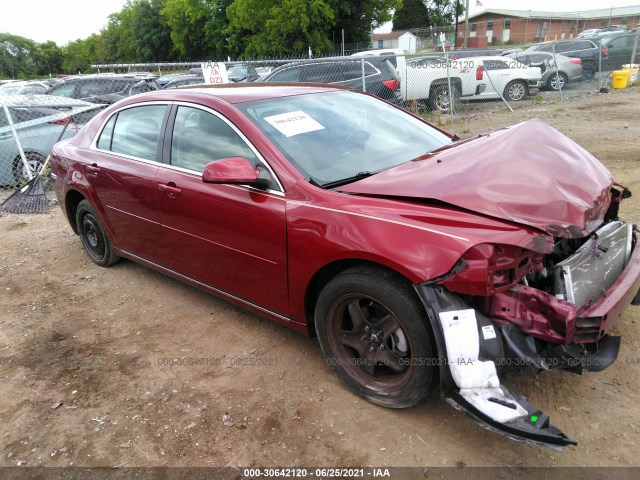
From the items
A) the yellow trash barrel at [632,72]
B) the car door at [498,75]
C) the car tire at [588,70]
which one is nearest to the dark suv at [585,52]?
the car tire at [588,70]

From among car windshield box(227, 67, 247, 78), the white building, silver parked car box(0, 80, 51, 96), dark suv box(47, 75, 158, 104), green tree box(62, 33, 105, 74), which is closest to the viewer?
dark suv box(47, 75, 158, 104)

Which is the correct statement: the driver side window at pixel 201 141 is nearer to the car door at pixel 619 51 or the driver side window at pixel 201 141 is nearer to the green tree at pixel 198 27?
the car door at pixel 619 51

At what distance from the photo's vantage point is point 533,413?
83.7 inches

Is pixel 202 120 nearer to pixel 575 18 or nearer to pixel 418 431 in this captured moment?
pixel 418 431

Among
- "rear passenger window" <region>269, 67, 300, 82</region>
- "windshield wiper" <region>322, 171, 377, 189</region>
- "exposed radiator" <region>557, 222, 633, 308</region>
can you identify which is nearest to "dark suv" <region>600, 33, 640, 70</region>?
"rear passenger window" <region>269, 67, 300, 82</region>

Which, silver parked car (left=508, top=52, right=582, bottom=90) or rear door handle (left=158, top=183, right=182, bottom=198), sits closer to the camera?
rear door handle (left=158, top=183, right=182, bottom=198)

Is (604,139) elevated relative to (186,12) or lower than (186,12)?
lower

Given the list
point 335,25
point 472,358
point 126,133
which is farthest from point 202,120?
point 335,25

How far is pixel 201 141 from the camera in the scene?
3.37m

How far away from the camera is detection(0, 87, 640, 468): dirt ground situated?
2.45 metres

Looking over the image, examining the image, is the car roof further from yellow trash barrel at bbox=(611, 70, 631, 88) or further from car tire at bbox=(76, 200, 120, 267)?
yellow trash barrel at bbox=(611, 70, 631, 88)

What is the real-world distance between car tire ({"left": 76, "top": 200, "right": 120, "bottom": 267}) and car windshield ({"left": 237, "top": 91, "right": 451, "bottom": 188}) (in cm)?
230

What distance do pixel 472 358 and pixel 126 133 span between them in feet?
10.7

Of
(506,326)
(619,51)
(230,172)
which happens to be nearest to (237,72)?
(619,51)
